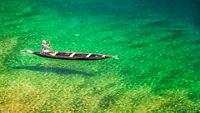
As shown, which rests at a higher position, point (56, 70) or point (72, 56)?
point (72, 56)

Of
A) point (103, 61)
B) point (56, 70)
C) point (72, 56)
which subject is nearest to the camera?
point (72, 56)

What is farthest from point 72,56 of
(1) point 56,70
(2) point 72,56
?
(1) point 56,70

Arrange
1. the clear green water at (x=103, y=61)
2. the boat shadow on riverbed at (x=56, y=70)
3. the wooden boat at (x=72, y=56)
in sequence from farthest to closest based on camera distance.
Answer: the boat shadow on riverbed at (x=56, y=70) < the wooden boat at (x=72, y=56) < the clear green water at (x=103, y=61)

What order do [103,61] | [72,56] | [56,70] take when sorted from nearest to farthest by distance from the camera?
[72,56] → [56,70] → [103,61]

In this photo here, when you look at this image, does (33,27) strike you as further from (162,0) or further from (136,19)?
(162,0)

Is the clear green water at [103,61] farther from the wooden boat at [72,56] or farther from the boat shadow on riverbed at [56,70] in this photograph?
the wooden boat at [72,56]

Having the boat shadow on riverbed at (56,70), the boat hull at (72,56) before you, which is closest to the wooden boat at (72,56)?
the boat hull at (72,56)

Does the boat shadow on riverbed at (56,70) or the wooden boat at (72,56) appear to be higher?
the wooden boat at (72,56)

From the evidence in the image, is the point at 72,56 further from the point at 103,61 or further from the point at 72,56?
the point at 103,61
